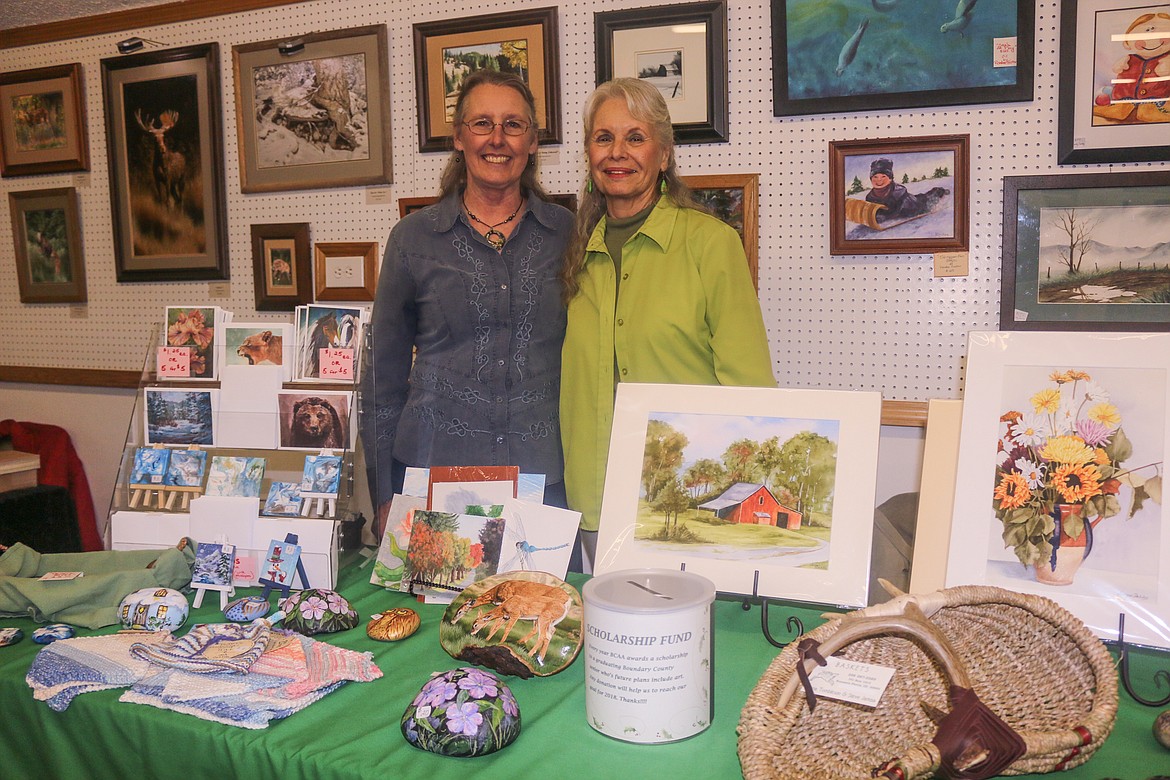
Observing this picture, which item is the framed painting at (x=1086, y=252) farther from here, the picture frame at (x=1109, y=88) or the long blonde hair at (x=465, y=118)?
the long blonde hair at (x=465, y=118)

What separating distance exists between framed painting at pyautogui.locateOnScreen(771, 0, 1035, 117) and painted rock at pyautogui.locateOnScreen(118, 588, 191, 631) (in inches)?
80.2

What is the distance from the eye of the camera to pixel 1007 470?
1217 millimetres

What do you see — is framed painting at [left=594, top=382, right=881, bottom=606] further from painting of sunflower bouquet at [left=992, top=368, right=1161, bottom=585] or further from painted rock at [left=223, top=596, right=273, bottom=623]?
painted rock at [left=223, top=596, right=273, bottom=623]

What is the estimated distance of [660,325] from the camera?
5.72 ft

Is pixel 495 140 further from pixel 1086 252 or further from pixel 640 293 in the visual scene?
pixel 1086 252

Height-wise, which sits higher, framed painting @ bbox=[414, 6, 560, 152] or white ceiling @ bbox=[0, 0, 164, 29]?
white ceiling @ bbox=[0, 0, 164, 29]

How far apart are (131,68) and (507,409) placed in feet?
8.48

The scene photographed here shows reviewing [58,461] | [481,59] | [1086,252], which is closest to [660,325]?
[1086,252]

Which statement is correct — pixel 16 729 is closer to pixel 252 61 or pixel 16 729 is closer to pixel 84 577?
pixel 84 577

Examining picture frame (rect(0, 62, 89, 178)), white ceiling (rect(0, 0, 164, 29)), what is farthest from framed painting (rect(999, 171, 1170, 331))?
picture frame (rect(0, 62, 89, 178))

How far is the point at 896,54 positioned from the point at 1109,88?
1.77 feet

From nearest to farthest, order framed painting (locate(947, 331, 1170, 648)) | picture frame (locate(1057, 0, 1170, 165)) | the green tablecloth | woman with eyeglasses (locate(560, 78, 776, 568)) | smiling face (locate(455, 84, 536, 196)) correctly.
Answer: the green tablecloth
framed painting (locate(947, 331, 1170, 648))
woman with eyeglasses (locate(560, 78, 776, 568))
smiling face (locate(455, 84, 536, 196))
picture frame (locate(1057, 0, 1170, 165))

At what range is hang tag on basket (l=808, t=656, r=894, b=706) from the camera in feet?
3.09

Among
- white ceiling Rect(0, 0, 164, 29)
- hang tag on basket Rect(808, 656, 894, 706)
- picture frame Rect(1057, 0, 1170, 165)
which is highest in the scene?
white ceiling Rect(0, 0, 164, 29)
